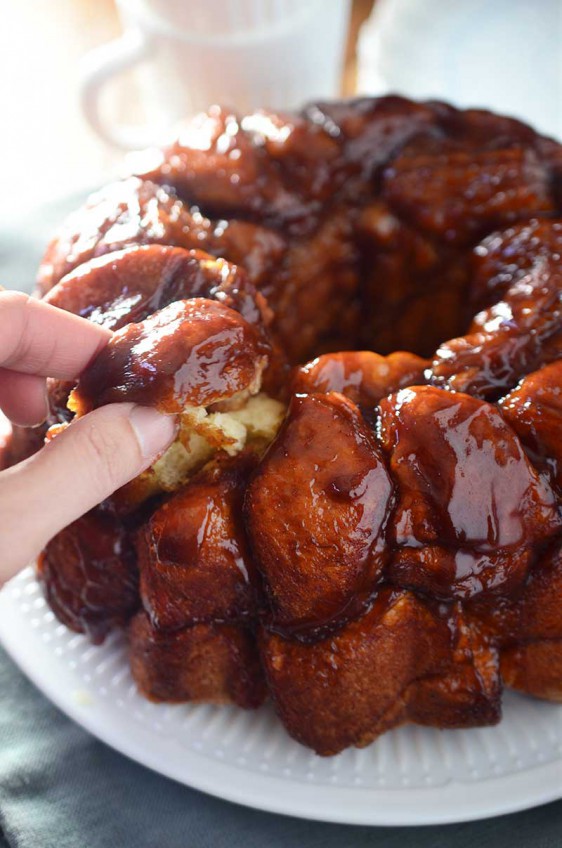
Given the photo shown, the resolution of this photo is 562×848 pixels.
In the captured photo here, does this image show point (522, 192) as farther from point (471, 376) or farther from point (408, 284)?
point (471, 376)

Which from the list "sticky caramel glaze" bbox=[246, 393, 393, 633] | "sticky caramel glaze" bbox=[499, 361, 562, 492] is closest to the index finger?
"sticky caramel glaze" bbox=[246, 393, 393, 633]

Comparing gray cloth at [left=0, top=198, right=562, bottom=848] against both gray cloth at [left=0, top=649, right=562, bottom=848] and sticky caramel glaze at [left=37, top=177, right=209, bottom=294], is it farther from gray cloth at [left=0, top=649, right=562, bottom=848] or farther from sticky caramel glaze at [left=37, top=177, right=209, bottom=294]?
sticky caramel glaze at [left=37, top=177, right=209, bottom=294]

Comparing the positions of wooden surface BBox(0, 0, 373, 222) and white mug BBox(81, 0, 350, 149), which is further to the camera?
wooden surface BBox(0, 0, 373, 222)

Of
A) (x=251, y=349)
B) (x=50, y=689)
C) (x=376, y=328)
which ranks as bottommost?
(x=50, y=689)

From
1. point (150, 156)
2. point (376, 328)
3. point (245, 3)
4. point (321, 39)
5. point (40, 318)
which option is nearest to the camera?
point (40, 318)

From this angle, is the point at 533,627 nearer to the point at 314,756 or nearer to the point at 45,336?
the point at 314,756

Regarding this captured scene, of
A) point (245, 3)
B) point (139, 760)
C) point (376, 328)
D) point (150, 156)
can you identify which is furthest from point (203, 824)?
point (245, 3)
